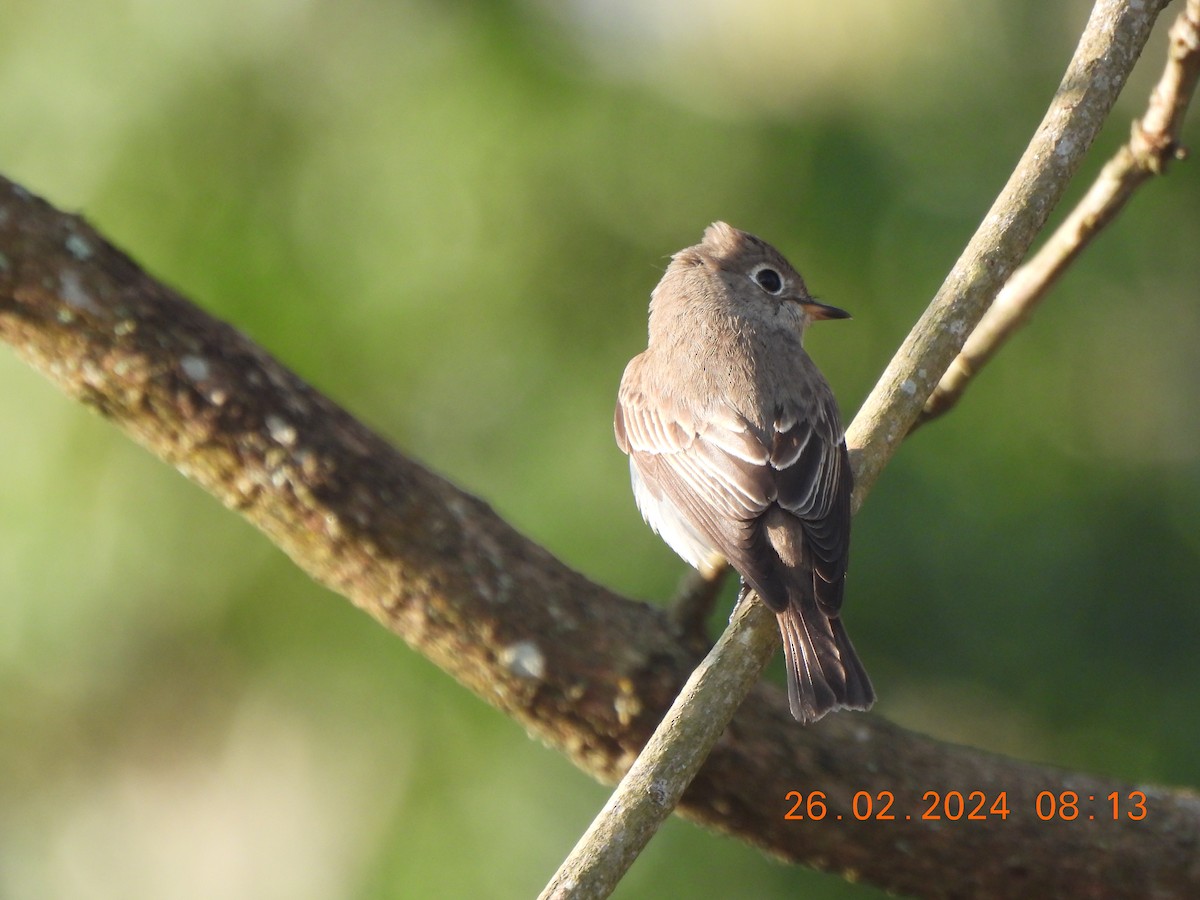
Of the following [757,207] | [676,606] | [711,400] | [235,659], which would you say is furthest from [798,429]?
[235,659]

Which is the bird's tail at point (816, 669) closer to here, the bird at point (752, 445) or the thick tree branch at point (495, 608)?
the bird at point (752, 445)

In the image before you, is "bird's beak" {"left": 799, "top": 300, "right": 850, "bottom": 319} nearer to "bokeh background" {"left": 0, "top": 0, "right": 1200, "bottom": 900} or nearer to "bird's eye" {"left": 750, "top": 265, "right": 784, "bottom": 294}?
"bird's eye" {"left": 750, "top": 265, "right": 784, "bottom": 294}

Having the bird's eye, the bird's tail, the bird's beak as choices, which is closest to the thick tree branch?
the bird's tail

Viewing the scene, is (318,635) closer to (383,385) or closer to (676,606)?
(383,385)

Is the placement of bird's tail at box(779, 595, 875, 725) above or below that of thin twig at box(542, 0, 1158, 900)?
below

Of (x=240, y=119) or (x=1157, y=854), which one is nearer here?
(x=1157, y=854)

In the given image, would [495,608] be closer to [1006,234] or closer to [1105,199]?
[1006,234]
